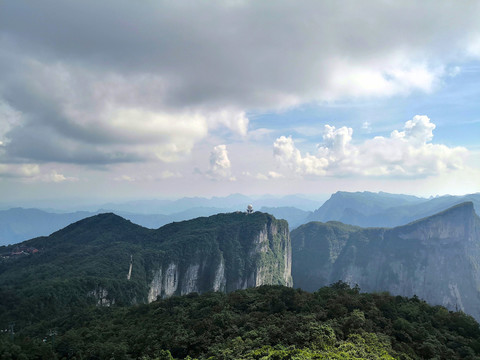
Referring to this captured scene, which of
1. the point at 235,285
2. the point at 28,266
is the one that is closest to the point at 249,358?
the point at 28,266

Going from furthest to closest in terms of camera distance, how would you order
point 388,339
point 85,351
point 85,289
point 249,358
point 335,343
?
point 85,289
point 85,351
point 388,339
point 335,343
point 249,358

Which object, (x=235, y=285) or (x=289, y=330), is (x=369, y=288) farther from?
(x=289, y=330)

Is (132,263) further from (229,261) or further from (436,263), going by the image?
(436,263)

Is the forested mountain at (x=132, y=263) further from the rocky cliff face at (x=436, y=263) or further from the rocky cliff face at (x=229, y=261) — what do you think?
the rocky cliff face at (x=436, y=263)

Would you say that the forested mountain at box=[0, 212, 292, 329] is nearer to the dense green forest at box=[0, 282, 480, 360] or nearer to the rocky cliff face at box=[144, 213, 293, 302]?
the rocky cliff face at box=[144, 213, 293, 302]

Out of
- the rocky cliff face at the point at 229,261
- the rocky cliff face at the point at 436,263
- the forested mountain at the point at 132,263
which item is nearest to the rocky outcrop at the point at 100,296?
the forested mountain at the point at 132,263

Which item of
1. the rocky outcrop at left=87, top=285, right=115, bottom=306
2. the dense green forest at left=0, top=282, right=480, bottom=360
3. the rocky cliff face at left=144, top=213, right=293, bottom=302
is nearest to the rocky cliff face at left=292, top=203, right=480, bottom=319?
the rocky cliff face at left=144, top=213, right=293, bottom=302
